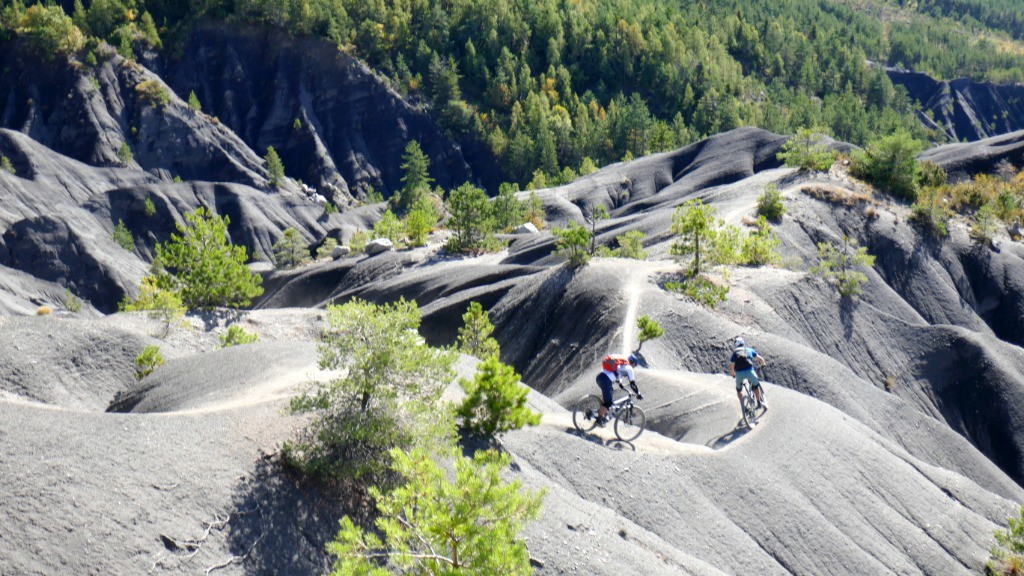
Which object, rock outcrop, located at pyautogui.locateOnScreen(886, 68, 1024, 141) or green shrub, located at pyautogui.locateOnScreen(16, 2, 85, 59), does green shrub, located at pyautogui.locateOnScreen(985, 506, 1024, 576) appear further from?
rock outcrop, located at pyautogui.locateOnScreen(886, 68, 1024, 141)

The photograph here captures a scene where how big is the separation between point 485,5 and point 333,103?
40042mm

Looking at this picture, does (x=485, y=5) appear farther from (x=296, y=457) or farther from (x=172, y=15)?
(x=296, y=457)

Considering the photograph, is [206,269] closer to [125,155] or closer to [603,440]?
[603,440]

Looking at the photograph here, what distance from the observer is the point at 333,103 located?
129 meters

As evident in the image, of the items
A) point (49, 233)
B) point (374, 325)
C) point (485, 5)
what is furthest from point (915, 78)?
point (374, 325)

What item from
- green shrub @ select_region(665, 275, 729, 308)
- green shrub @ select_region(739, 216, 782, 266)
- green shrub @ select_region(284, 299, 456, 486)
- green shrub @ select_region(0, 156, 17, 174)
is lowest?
green shrub @ select_region(0, 156, 17, 174)

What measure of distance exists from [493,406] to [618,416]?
3980 millimetres

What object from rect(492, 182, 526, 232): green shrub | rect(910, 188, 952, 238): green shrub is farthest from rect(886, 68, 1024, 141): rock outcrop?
rect(492, 182, 526, 232): green shrub

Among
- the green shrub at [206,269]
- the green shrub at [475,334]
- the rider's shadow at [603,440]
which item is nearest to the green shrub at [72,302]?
the green shrub at [206,269]

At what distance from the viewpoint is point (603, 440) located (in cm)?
1895

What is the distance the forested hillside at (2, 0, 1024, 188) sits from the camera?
405ft

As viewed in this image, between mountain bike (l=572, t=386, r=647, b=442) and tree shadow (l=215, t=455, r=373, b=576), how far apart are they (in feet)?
23.1

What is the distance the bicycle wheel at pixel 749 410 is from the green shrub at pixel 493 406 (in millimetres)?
7816

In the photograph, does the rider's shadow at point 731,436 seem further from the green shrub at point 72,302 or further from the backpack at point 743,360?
the green shrub at point 72,302
